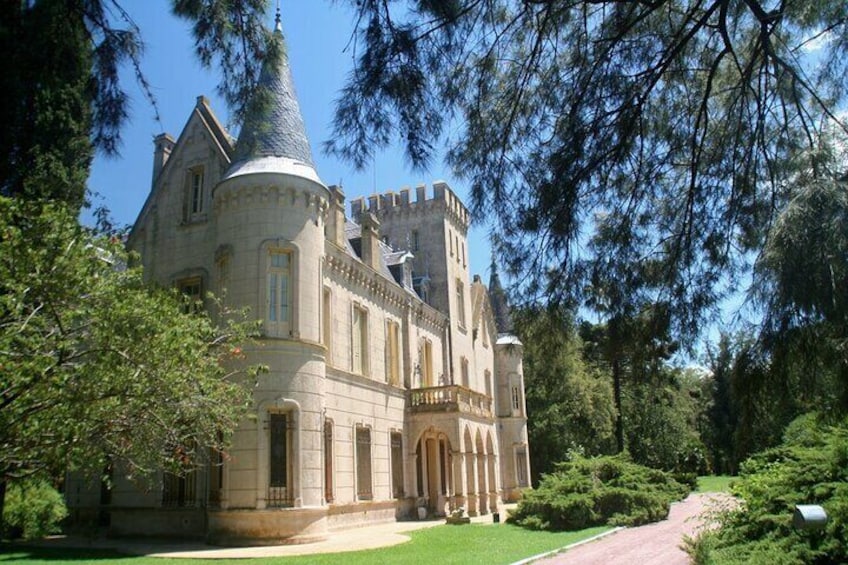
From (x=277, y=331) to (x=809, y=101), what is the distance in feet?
48.3

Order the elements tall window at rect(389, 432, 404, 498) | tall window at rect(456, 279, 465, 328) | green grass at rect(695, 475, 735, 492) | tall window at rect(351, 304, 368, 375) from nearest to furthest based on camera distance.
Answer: tall window at rect(351, 304, 368, 375) → tall window at rect(389, 432, 404, 498) → tall window at rect(456, 279, 465, 328) → green grass at rect(695, 475, 735, 492)

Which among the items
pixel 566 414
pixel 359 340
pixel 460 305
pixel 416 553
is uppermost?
pixel 460 305

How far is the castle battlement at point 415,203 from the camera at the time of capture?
119ft

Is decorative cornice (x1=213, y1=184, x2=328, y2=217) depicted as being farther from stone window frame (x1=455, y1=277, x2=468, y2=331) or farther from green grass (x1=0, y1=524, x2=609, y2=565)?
stone window frame (x1=455, y1=277, x2=468, y2=331)

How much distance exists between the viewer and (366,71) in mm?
7945

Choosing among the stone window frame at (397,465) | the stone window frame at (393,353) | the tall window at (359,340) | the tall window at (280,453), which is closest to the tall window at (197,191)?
the tall window at (359,340)

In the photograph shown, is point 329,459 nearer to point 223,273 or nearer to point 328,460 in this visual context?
point 328,460

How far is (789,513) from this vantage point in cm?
1158

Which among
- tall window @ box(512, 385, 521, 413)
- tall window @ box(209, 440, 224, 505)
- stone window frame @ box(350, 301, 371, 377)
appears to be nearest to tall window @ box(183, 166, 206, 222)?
stone window frame @ box(350, 301, 371, 377)

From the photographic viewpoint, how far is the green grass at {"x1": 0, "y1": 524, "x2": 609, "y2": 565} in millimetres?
14953

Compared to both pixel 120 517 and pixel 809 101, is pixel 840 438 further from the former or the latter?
pixel 120 517

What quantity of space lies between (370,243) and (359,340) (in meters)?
4.12

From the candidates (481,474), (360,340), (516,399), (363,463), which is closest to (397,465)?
(363,463)

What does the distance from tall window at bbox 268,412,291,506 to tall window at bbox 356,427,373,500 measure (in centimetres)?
541
